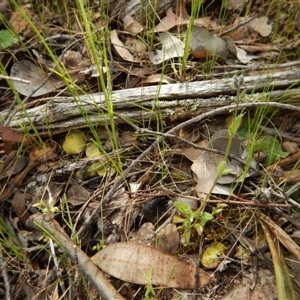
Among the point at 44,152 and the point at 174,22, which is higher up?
the point at 174,22

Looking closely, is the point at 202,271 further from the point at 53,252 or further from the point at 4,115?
the point at 4,115

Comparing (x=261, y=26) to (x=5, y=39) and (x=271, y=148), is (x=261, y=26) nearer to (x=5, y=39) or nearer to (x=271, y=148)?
(x=271, y=148)

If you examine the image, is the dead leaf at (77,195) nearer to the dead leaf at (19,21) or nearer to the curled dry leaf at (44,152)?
the curled dry leaf at (44,152)

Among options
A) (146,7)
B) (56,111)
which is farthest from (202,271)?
(146,7)

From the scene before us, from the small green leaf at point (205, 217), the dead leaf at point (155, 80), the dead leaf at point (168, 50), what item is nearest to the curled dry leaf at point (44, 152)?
the dead leaf at point (155, 80)

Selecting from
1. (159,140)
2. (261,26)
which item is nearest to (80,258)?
(159,140)

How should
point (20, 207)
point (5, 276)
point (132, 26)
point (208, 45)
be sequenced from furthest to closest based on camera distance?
point (132, 26) → point (208, 45) → point (20, 207) → point (5, 276)

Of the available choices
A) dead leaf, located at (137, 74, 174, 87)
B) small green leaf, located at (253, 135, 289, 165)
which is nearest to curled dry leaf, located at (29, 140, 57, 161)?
dead leaf, located at (137, 74, 174, 87)
